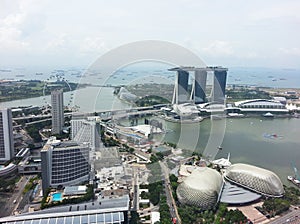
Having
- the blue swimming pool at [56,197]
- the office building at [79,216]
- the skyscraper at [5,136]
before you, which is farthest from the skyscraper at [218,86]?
the office building at [79,216]

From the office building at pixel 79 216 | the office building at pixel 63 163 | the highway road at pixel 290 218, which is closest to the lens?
the office building at pixel 79 216

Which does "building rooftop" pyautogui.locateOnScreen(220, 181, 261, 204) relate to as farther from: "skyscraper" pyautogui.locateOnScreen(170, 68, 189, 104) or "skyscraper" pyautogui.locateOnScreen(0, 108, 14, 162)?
"skyscraper" pyautogui.locateOnScreen(170, 68, 189, 104)

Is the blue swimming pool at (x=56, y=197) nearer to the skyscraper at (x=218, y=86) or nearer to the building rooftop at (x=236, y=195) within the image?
the building rooftop at (x=236, y=195)

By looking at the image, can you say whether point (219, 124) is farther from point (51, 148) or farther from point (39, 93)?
point (39, 93)

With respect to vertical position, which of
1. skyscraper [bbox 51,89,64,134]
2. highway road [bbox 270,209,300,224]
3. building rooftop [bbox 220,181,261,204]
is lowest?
highway road [bbox 270,209,300,224]

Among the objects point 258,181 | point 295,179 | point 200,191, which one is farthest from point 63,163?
point 295,179

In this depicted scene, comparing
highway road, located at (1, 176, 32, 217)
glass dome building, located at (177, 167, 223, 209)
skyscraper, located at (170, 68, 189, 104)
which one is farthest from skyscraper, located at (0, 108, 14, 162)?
skyscraper, located at (170, 68, 189, 104)

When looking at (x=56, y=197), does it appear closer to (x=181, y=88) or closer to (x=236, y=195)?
(x=236, y=195)
